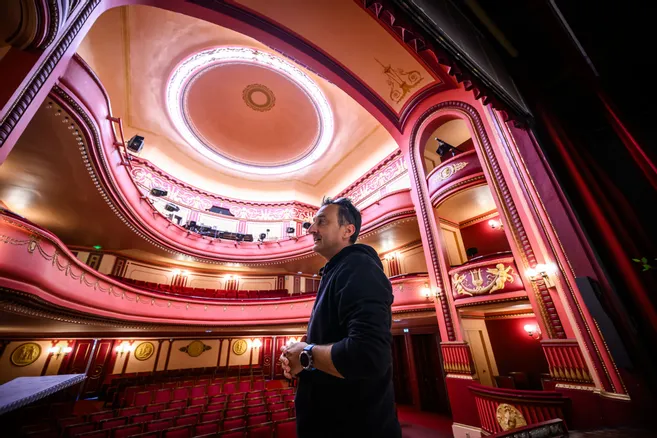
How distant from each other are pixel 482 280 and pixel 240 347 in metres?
11.9

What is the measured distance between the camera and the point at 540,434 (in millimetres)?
1643

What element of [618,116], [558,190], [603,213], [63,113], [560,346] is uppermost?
[63,113]

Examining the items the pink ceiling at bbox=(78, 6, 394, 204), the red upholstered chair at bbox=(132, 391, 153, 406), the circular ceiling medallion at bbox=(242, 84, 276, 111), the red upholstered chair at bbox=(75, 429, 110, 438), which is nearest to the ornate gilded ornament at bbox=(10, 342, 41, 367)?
the red upholstered chair at bbox=(132, 391, 153, 406)

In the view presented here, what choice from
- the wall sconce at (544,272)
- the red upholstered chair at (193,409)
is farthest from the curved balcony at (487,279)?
the red upholstered chair at (193,409)

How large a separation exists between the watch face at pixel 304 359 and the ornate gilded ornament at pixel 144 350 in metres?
13.6

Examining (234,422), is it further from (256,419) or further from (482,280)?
(482,280)

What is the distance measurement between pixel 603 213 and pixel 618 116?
2.43 ft

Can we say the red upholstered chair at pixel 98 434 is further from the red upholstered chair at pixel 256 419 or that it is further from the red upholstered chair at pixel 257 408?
the red upholstered chair at pixel 257 408

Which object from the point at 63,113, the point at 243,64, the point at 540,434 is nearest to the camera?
the point at 540,434

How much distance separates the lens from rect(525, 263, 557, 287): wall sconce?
436 centimetres

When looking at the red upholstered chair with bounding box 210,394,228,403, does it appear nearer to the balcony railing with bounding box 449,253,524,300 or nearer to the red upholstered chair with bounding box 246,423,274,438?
the red upholstered chair with bounding box 246,423,274,438

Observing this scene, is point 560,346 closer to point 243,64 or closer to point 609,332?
point 609,332

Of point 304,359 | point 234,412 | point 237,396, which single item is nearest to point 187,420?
point 234,412

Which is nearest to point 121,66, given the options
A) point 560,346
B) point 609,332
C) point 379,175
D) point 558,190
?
point 379,175
